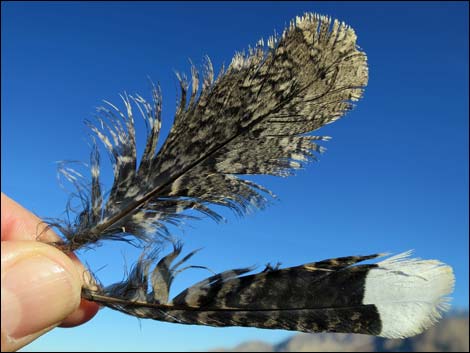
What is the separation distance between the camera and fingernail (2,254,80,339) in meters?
2.12

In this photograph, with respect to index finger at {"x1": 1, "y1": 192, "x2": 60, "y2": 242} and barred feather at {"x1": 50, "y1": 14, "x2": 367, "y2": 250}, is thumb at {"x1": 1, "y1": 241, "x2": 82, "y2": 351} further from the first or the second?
index finger at {"x1": 1, "y1": 192, "x2": 60, "y2": 242}

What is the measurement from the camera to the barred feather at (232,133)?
2.25 m

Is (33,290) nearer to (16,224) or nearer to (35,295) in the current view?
(35,295)

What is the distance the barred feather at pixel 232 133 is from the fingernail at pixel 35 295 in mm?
290

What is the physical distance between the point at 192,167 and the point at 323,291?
0.88m

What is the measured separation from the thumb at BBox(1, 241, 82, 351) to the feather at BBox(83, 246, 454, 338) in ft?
0.72

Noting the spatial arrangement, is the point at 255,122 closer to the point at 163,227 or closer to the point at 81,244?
the point at 163,227

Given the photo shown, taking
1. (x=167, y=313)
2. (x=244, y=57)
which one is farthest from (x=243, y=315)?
(x=244, y=57)

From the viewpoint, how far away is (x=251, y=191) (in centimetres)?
263

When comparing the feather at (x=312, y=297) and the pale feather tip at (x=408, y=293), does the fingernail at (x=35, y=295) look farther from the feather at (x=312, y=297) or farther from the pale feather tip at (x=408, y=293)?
the pale feather tip at (x=408, y=293)

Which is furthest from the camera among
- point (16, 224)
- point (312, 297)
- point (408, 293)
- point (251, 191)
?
point (16, 224)

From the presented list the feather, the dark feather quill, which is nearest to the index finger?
the dark feather quill

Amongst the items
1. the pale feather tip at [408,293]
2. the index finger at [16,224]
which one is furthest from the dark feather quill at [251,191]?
the index finger at [16,224]

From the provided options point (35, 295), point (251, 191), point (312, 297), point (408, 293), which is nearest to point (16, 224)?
point (35, 295)
